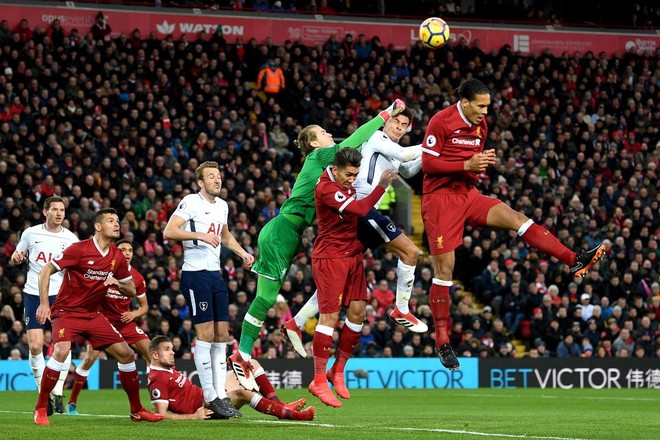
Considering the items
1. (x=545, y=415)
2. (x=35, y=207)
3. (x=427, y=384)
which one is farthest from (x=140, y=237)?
(x=545, y=415)

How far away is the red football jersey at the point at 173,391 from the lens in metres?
13.1

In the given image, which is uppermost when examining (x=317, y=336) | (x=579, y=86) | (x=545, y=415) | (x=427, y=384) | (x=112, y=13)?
(x=112, y=13)

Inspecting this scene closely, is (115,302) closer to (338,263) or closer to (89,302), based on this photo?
(89,302)

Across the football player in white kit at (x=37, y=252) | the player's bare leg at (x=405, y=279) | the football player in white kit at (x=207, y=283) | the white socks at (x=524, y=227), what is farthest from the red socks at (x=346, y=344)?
the football player in white kit at (x=37, y=252)

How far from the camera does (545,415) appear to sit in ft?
47.9

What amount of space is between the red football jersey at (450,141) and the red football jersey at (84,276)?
12.4 ft

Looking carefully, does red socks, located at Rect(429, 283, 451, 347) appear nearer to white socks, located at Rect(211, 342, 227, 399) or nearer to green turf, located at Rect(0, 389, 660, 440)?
green turf, located at Rect(0, 389, 660, 440)

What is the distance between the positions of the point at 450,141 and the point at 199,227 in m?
3.09

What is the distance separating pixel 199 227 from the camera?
42.7 ft

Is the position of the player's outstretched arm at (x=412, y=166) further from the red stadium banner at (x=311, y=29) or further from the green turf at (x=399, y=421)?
the red stadium banner at (x=311, y=29)

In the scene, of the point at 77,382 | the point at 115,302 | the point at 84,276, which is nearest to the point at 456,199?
the point at 84,276

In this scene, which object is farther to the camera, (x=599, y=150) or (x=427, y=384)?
(x=599, y=150)

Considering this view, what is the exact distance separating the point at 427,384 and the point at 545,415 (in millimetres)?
10251

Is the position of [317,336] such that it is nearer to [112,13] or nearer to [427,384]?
[427,384]
